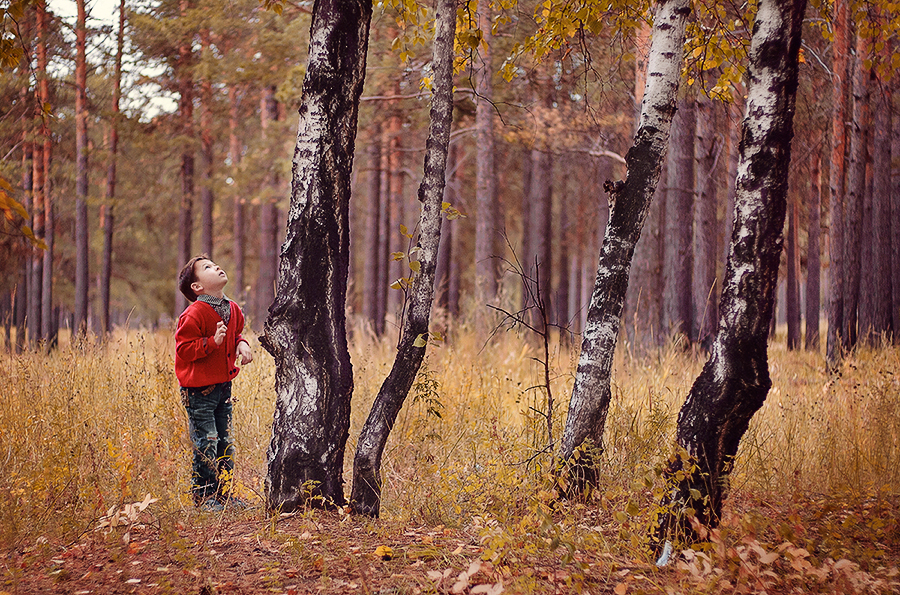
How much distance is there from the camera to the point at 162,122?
14742 mm

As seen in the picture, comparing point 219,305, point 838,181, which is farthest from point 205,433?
point 838,181

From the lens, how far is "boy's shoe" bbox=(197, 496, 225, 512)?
4039 mm

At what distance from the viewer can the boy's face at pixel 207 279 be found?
14.4 feet

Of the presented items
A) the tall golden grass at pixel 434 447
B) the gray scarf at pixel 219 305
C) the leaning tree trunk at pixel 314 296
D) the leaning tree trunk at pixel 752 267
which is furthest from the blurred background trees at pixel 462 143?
the gray scarf at pixel 219 305

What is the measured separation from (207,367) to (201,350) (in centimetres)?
15

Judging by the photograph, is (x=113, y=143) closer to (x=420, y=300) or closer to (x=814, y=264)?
(x=420, y=300)

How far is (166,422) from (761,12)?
17.4 ft

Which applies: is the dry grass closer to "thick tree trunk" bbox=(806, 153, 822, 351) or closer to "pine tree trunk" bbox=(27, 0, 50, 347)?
"pine tree trunk" bbox=(27, 0, 50, 347)

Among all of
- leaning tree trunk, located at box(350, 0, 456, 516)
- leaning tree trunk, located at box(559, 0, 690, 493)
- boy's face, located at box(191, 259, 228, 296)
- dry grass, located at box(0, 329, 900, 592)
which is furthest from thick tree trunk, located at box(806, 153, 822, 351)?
boy's face, located at box(191, 259, 228, 296)

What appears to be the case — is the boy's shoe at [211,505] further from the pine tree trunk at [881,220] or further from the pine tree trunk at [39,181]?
the pine tree trunk at [881,220]

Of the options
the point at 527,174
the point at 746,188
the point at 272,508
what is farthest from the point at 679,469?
the point at 527,174

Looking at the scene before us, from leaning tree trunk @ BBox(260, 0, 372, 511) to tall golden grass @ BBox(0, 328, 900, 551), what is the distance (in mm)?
610

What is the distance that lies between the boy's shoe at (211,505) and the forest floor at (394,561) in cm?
20

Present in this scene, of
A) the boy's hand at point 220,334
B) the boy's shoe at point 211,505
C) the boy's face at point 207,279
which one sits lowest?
the boy's shoe at point 211,505
